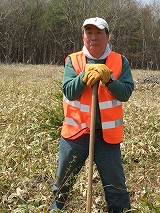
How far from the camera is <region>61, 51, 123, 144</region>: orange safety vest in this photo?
2635 millimetres

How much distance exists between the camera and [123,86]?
2561 millimetres

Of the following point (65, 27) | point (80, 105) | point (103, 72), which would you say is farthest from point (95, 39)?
point (65, 27)

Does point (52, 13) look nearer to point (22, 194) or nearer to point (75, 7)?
point (75, 7)

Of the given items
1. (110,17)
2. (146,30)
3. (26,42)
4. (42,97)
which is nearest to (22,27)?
(26,42)

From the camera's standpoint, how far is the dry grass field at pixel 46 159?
319 cm

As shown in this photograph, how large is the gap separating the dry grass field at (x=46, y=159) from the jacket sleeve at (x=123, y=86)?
808 millimetres

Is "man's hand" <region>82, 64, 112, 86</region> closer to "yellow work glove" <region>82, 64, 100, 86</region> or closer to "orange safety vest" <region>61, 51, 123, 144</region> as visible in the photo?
"yellow work glove" <region>82, 64, 100, 86</region>

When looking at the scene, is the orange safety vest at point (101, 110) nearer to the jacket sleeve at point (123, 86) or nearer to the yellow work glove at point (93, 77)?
the jacket sleeve at point (123, 86)

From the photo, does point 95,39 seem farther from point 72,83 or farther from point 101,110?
point 101,110

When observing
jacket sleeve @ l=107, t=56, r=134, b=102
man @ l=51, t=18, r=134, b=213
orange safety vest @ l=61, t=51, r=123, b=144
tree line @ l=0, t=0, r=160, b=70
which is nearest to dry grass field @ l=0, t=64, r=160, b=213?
man @ l=51, t=18, r=134, b=213

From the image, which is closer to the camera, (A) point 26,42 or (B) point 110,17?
(B) point 110,17

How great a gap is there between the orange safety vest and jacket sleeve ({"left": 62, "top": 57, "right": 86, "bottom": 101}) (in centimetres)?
5

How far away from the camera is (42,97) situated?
7.82m

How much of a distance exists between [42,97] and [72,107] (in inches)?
203
